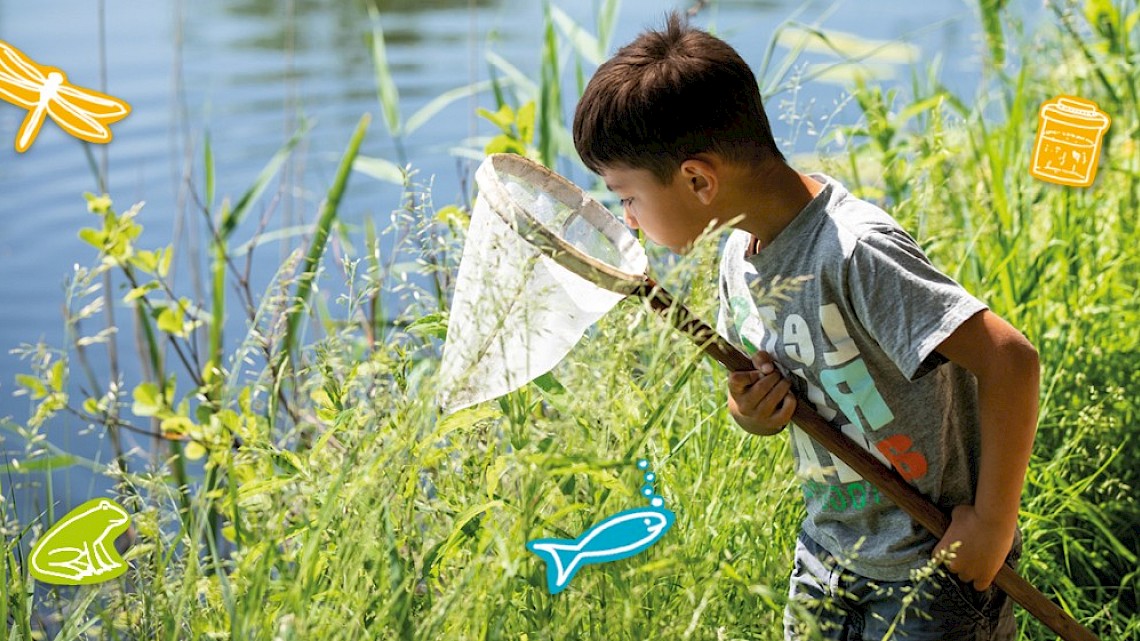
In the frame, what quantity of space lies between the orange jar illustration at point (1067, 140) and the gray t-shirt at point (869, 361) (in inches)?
45.7

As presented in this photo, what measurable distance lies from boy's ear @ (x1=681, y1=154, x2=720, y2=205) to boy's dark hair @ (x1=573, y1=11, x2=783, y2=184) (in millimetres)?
13

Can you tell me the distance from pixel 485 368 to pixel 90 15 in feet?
13.0

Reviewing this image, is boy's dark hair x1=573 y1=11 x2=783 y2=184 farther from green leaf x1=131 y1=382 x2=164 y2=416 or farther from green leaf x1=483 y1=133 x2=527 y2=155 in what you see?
green leaf x1=131 y1=382 x2=164 y2=416

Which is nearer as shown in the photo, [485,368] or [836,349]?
[485,368]

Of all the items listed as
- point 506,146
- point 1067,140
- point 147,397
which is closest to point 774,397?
point 506,146

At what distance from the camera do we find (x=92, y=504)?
5.23 ft

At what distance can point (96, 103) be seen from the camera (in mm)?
1895

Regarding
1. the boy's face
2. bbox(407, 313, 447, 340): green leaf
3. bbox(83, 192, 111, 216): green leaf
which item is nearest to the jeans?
the boy's face

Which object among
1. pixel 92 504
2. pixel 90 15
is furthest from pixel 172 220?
pixel 92 504

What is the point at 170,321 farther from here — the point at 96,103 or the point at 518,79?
the point at 518,79

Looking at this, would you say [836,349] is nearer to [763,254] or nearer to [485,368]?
[763,254]

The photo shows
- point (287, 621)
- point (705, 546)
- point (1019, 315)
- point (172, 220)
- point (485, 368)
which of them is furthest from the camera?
point (172, 220)

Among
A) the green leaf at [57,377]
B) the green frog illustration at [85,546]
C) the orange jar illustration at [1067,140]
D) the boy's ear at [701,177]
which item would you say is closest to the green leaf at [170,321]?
the green leaf at [57,377]

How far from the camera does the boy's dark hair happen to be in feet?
5.06
